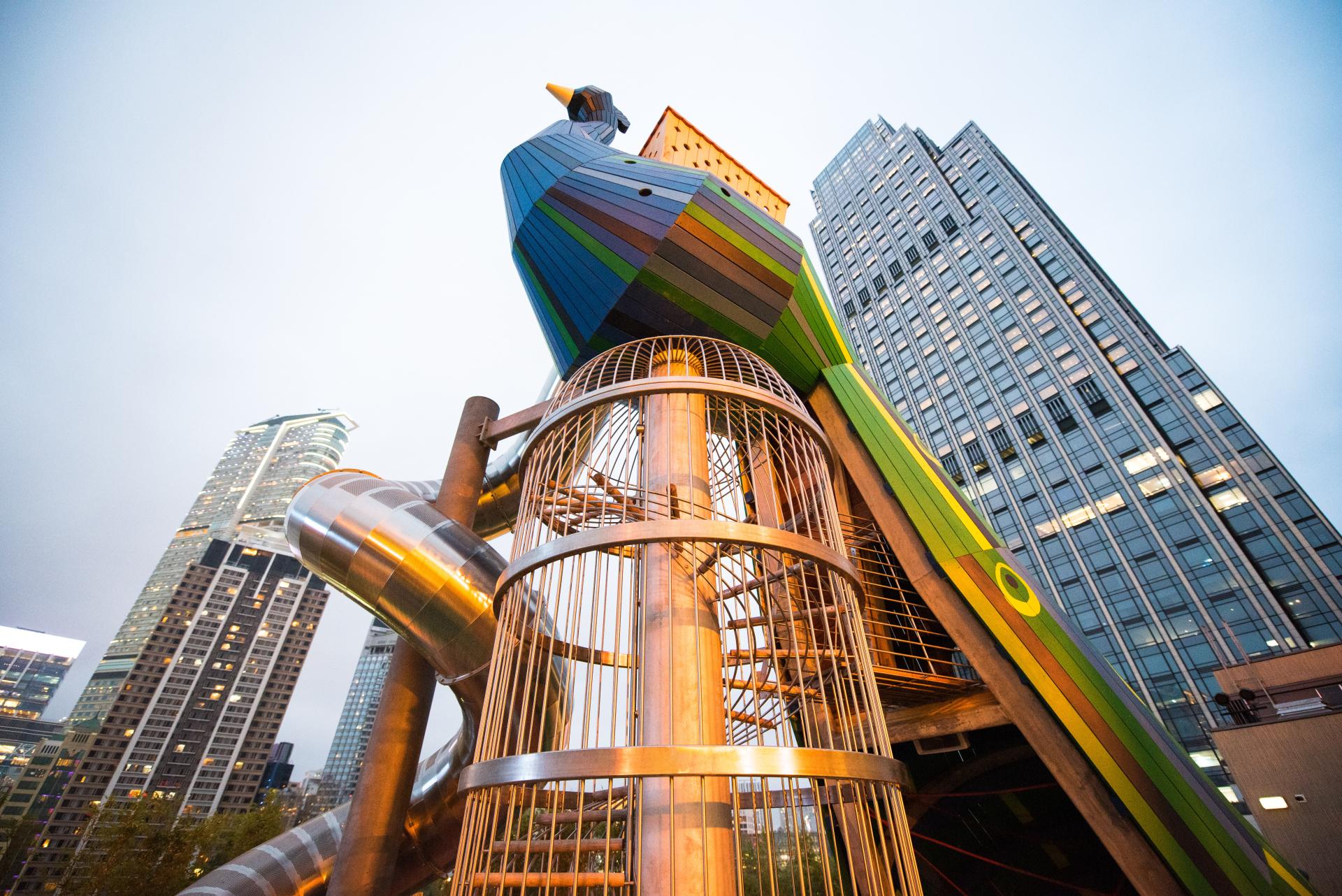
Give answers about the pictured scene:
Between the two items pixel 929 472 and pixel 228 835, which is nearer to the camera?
pixel 929 472

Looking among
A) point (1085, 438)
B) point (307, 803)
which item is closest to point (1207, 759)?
point (1085, 438)

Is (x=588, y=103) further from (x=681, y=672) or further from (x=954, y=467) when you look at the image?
(x=954, y=467)

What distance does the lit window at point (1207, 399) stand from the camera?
116 ft

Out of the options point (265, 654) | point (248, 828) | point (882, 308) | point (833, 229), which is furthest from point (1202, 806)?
point (265, 654)

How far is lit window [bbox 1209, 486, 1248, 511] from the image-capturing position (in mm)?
32031

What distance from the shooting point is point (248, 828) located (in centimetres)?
3344

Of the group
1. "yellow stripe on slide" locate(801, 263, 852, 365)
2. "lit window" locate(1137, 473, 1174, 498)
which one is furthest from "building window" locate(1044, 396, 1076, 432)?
"yellow stripe on slide" locate(801, 263, 852, 365)

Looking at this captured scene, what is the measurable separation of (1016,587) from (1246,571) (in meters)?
36.9

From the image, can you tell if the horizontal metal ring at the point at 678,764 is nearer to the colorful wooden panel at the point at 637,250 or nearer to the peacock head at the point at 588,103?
the colorful wooden panel at the point at 637,250

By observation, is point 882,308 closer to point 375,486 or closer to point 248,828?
point 375,486

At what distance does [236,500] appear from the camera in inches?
4633

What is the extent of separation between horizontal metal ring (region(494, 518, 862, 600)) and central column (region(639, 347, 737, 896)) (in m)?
0.13

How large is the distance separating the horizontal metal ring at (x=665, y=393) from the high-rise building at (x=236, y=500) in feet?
339

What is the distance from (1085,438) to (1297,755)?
2765cm
